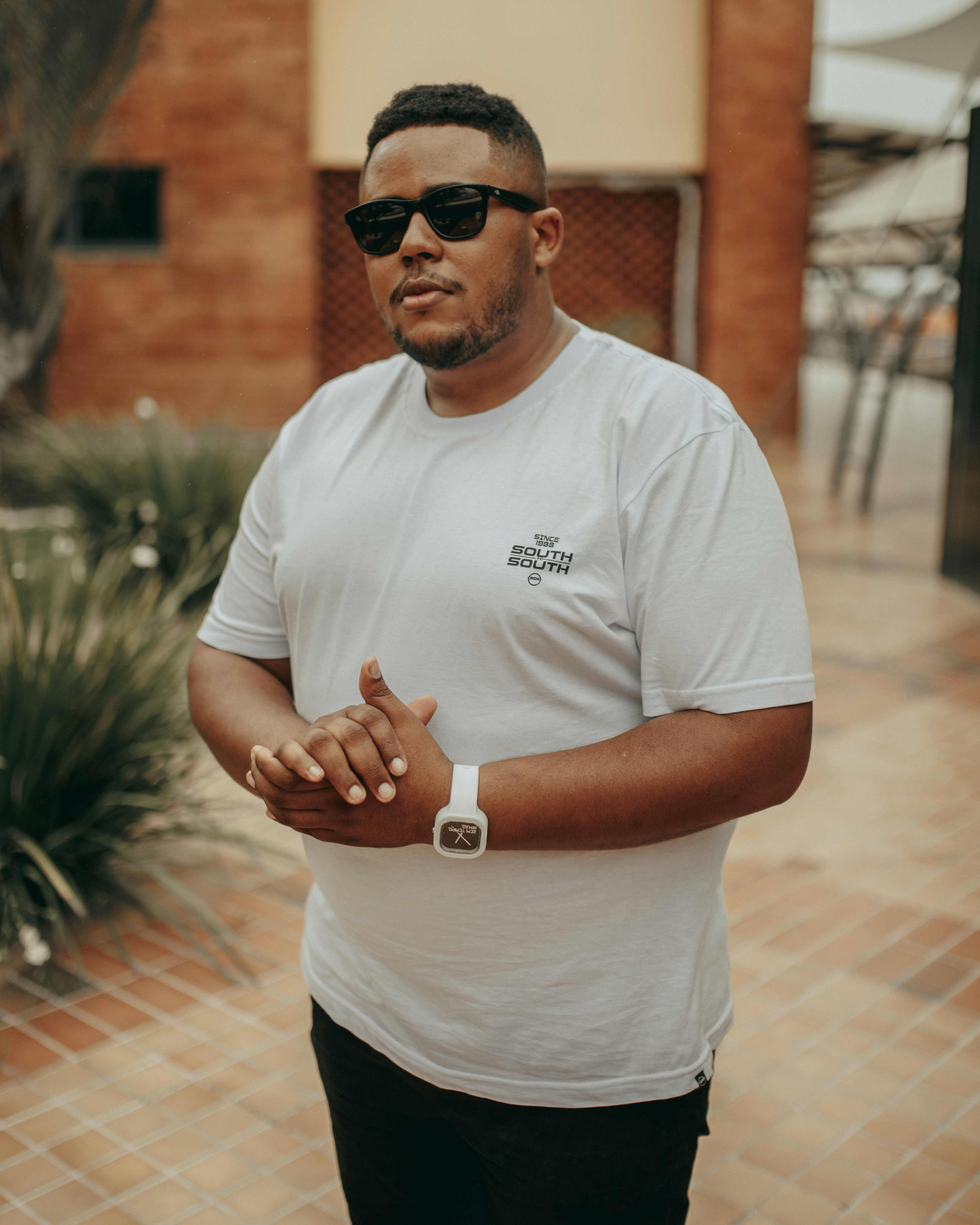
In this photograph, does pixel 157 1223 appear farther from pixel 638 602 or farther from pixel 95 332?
pixel 95 332

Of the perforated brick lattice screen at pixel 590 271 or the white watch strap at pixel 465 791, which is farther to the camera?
the perforated brick lattice screen at pixel 590 271

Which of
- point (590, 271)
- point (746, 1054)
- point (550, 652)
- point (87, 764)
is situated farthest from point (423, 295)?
point (590, 271)

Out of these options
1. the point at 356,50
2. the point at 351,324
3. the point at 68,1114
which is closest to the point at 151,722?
the point at 68,1114

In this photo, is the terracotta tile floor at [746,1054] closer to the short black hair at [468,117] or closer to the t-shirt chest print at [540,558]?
the t-shirt chest print at [540,558]

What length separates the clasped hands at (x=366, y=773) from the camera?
4.43ft

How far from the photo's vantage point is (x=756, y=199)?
1336 centimetres

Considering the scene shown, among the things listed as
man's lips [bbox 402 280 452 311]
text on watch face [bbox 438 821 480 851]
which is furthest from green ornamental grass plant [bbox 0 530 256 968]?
man's lips [bbox 402 280 452 311]

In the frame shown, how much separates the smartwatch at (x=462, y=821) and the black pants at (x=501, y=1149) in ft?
1.24

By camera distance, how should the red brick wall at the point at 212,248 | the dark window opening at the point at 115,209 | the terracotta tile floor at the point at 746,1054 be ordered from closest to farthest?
the terracotta tile floor at the point at 746,1054, the red brick wall at the point at 212,248, the dark window opening at the point at 115,209

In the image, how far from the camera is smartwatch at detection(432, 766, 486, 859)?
4.48ft

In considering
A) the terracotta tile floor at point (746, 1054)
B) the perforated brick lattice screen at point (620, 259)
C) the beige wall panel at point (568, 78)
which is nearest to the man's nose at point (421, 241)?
the terracotta tile floor at point (746, 1054)

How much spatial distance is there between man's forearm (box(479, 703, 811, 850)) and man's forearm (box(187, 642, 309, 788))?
36cm

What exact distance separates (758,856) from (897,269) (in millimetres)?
12154

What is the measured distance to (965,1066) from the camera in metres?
3.11
